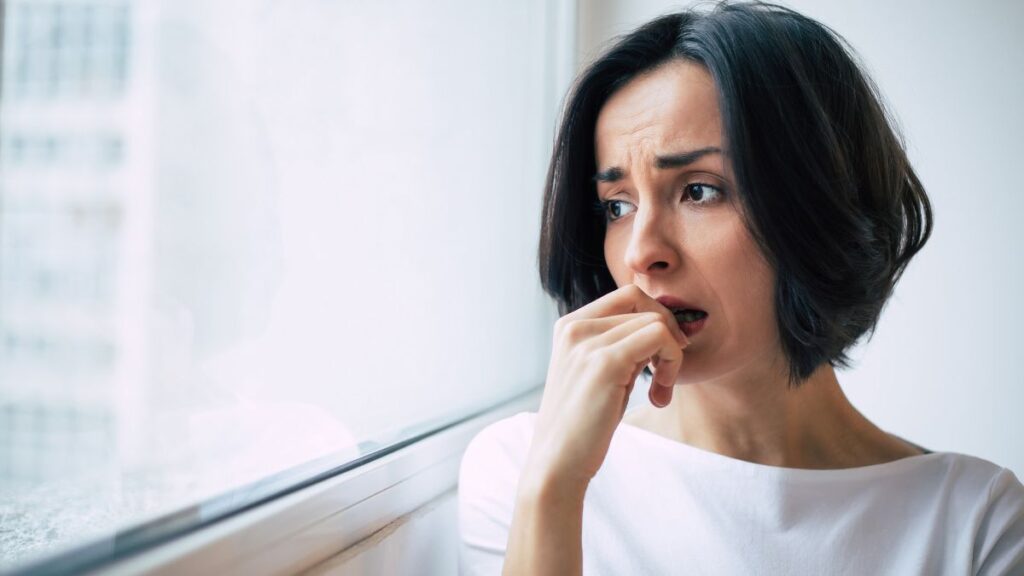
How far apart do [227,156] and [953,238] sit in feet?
4.56

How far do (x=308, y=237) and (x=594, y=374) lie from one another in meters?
0.37

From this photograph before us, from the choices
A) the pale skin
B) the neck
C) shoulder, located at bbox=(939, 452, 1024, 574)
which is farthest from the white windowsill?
shoulder, located at bbox=(939, 452, 1024, 574)

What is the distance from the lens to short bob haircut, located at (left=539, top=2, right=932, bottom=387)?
0.79 m

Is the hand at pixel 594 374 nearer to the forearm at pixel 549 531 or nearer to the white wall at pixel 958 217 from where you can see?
the forearm at pixel 549 531

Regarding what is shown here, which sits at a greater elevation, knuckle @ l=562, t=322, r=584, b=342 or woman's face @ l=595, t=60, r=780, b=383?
woman's face @ l=595, t=60, r=780, b=383

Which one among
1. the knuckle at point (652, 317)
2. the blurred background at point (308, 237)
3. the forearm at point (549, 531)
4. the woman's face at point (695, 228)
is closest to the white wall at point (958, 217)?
the blurred background at point (308, 237)

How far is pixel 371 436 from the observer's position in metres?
0.91

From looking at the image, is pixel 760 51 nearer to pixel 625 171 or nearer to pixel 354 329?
→ pixel 625 171

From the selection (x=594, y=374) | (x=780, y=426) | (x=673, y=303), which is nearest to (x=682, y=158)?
(x=673, y=303)

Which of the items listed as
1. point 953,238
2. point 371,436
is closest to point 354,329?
point 371,436

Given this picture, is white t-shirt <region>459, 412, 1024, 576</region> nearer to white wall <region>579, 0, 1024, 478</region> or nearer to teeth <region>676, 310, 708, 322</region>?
teeth <region>676, 310, 708, 322</region>

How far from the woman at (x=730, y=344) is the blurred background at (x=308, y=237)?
251 millimetres

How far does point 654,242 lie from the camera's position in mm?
834

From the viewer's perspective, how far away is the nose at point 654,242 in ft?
2.73
